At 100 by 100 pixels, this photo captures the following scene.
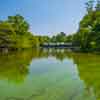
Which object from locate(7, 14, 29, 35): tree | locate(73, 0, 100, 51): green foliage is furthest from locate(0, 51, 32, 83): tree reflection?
locate(7, 14, 29, 35): tree

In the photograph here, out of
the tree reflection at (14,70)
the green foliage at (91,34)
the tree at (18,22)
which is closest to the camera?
the tree reflection at (14,70)

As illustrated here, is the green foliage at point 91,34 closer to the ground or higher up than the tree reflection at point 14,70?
higher up

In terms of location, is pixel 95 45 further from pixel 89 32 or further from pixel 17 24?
pixel 17 24

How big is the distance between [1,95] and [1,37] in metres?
31.3

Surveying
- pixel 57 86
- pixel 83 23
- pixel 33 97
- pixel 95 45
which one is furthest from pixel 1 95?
pixel 83 23

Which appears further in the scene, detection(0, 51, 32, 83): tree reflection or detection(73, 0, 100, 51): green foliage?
detection(73, 0, 100, 51): green foliage

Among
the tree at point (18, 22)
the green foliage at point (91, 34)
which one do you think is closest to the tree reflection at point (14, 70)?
the green foliage at point (91, 34)

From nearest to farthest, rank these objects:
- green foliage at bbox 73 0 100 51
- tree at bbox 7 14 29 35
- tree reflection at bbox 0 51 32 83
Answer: tree reflection at bbox 0 51 32 83, green foliage at bbox 73 0 100 51, tree at bbox 7 14 29 35

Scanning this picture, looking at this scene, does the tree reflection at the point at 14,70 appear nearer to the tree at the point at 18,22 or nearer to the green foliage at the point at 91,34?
the green foliage at the point at 91,34

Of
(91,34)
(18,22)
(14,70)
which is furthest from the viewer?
(18,22)

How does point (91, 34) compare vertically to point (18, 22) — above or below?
below

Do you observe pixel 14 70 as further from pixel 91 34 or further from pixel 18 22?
pixel 18 22

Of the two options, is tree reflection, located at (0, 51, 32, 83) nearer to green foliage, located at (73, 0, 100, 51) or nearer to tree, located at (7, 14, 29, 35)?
green foliage, located at (73, 0, 100, 51)

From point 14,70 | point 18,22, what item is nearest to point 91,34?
point 18,22
